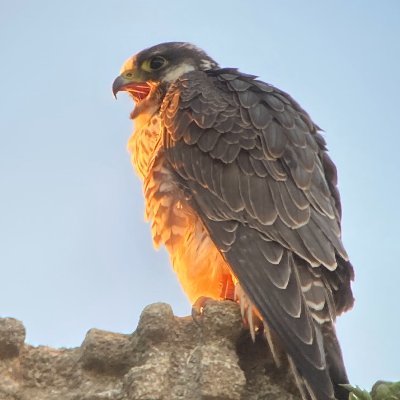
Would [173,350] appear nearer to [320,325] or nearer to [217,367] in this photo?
[217,367]

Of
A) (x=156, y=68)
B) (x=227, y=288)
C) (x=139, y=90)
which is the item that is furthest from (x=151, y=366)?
(x=156, y=68)

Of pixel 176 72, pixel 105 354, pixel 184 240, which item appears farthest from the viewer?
pixel 176 72

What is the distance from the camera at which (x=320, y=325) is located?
3.47 m

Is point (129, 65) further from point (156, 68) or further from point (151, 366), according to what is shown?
point (151, 366)

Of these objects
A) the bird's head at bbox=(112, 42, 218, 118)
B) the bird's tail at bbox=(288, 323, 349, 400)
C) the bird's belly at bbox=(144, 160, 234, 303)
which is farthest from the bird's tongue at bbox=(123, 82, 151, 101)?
the bird's tail at bbox=(288, 323, 349, 400)

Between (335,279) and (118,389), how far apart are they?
1.31 metres

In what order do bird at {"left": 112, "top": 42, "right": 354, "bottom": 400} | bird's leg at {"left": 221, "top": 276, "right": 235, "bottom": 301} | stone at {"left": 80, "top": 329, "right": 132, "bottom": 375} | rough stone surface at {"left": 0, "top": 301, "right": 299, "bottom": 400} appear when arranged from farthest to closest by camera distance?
bird's leg at {"left": 221, "top": 276, "right": 235, "bottom": 301} < bird at {"left": 112, "top": 42, "right": 354, "bottom": 400} < stone at {"left": 80, "top": 329, "right": 132, "bottom": 375} < rough stone surface at {"left": 0, "top": 301, "right": 299, "bottom": 400}

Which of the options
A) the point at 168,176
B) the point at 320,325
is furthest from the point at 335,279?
the point at 168,176

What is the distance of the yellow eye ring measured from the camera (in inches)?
212

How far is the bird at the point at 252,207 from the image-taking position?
3.39 meters

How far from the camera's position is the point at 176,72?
17.4 ft

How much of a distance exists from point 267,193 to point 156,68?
5.21ft

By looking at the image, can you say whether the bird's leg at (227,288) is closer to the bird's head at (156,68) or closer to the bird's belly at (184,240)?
the bird's belly at (184,240)

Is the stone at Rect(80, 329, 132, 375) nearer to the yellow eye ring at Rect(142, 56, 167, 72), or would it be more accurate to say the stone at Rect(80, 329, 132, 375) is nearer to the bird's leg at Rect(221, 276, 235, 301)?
the bird's leg at Rect(221, 276, 235, 301)
